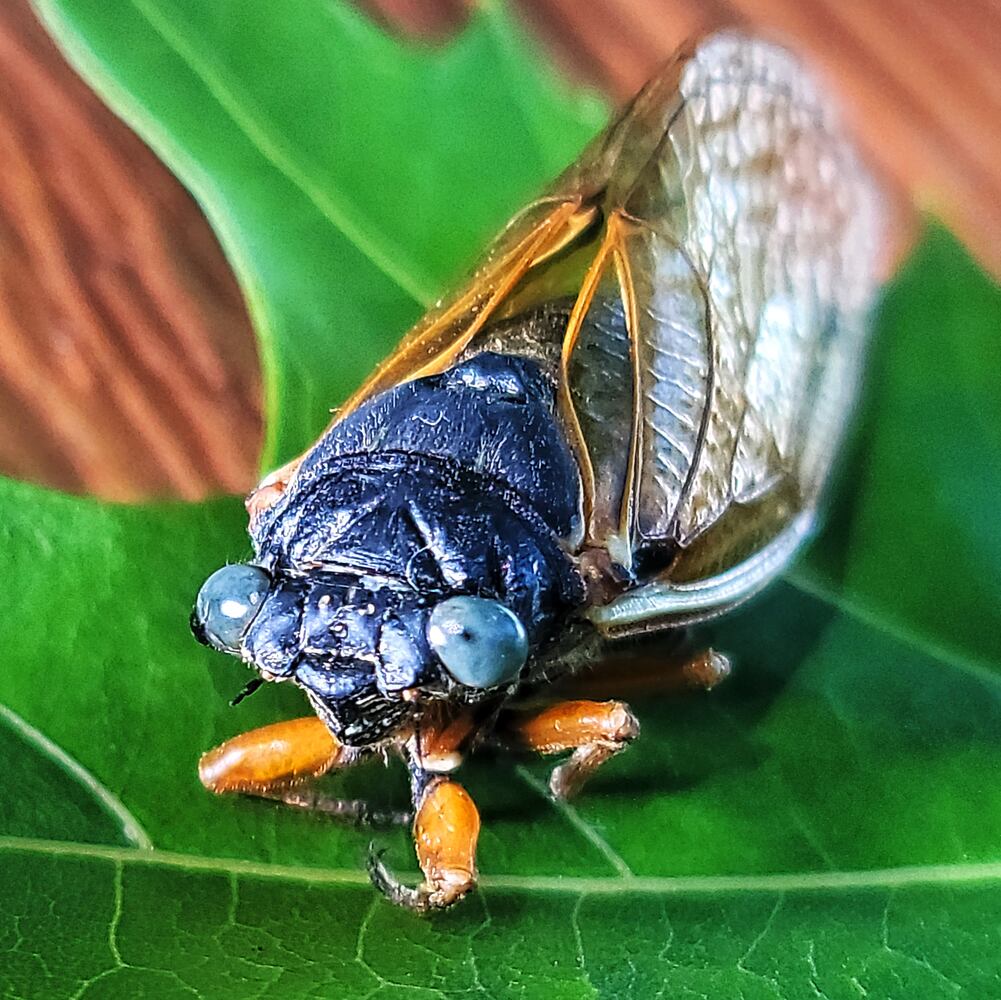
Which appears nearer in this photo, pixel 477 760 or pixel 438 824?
pixel 438 824

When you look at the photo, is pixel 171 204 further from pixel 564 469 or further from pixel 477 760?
pixel 477 760

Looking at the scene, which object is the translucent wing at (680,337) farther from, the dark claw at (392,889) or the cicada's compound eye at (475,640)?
the dark claw at (392,889)

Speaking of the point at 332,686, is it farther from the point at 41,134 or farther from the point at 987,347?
the point at 41,134

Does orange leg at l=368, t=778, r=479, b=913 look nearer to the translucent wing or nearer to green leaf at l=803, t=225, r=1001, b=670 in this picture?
the translucent wing

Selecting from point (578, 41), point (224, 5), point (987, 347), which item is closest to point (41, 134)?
Answer: point (224, 5)

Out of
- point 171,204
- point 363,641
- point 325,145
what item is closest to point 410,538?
point 363,641

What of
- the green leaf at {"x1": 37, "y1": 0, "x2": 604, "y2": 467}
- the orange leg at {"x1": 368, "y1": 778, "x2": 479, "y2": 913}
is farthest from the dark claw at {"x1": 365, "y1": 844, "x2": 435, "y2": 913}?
the green leaf at {"x1": 37, "y1": 0, "x2": 604, "y2": 467}
